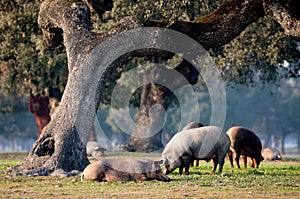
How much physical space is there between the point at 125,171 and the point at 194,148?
14.2 feet

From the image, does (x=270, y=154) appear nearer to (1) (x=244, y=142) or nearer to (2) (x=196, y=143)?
(1) (x=244, y=142)

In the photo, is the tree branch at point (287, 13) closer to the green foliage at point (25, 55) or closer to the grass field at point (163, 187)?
the grass field at point (163, 187)

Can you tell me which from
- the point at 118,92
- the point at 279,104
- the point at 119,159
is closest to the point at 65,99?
the point at 119,159

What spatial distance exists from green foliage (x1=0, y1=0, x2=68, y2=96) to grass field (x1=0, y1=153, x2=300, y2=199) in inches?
450

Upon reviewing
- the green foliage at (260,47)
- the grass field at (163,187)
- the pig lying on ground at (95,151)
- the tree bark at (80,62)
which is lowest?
the grass field at (163,187)

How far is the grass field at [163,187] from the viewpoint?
15.9 metres

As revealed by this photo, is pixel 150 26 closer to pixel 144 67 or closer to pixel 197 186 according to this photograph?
pixel 197 186

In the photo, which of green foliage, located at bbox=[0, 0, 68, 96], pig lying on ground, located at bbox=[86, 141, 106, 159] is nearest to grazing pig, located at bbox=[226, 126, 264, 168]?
green foliage, located at bbox=[0, 0, 68, 96]

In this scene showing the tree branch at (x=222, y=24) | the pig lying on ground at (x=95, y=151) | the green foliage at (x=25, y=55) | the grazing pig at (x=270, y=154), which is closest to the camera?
the tree branch at (x=222, y=24)

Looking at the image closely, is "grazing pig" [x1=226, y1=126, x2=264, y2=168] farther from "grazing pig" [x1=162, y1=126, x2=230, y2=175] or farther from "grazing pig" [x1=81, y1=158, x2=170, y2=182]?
"grazing pig" [x1=81, y1=158, x2=170, y2=182]

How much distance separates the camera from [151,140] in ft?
159

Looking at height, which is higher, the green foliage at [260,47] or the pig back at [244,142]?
the green foliage at [260,47]

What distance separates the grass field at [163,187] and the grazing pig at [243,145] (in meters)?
6.76

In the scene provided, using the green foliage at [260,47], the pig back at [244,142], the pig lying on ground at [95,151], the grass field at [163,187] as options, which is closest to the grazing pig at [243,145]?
the pig back at [244,142]
